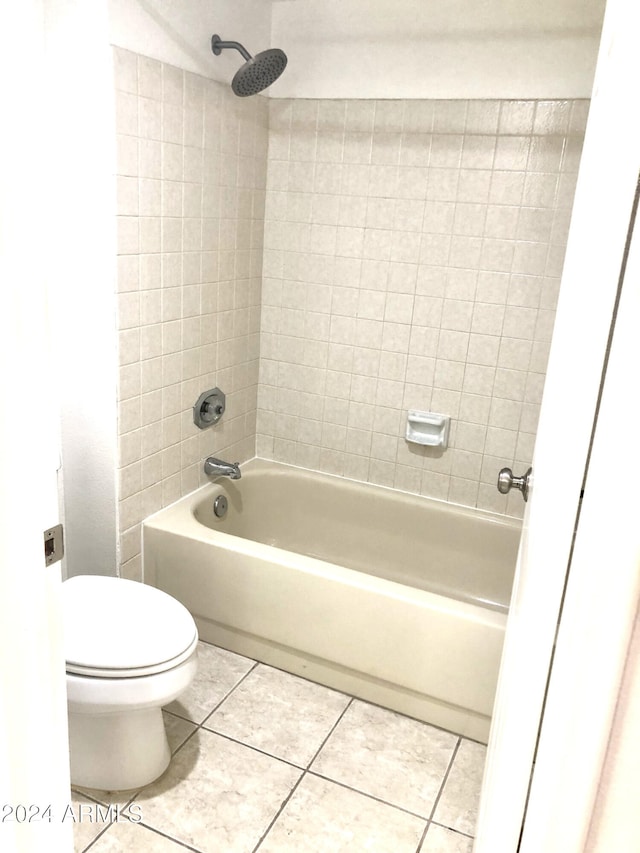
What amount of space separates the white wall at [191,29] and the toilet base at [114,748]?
5.95ft

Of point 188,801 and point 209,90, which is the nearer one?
point 188,801

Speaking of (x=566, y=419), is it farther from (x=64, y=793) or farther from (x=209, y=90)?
(x=209, y=90)

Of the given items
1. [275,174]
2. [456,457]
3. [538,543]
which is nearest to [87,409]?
[275,174]

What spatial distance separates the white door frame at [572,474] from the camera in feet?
2.18

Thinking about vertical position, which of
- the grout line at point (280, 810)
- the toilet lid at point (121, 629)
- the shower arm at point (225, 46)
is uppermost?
the shower arm at point (225, 46)

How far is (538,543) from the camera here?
84cm

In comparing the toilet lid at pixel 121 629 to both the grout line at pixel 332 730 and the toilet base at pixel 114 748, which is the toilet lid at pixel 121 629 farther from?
the grout line at pixel 332 730

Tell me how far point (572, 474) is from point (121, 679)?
132 centimetres

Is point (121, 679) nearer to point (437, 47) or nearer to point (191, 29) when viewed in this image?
point (191, 29)

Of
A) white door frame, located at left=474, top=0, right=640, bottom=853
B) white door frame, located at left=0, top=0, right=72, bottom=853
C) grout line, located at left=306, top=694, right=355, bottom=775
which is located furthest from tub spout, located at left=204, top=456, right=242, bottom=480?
white door frame, located at left=474, top=0, right=640, bottom=853

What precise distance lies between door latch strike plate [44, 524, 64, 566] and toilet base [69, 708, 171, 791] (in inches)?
37.1

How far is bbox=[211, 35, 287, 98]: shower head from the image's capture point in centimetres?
209

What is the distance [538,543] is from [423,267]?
1857 millimetres

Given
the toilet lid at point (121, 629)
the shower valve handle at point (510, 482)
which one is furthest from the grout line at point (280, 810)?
the shower valve handle at point (510, 482)
